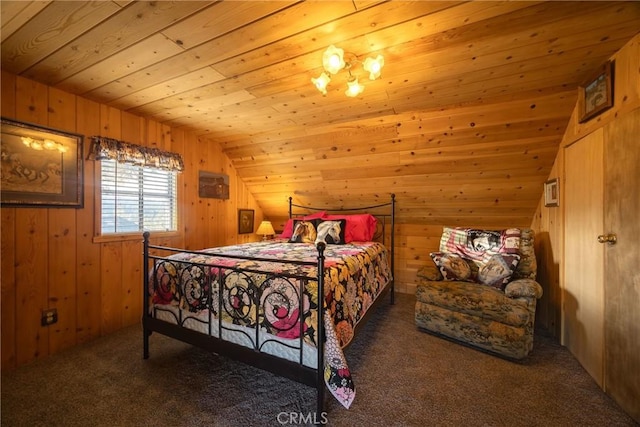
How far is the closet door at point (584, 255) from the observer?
68.5 inches

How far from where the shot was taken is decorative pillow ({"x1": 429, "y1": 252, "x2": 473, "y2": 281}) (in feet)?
8.24

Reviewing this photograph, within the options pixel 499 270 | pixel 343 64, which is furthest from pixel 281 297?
pixel 499 270

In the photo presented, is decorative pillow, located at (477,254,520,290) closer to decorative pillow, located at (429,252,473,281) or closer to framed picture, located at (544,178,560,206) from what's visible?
decorative pillow, located at (429,252,473,281)

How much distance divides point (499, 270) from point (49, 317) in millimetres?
3931

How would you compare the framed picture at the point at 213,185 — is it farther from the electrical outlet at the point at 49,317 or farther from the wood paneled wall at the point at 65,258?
the electrical outlet at the point at 49,317

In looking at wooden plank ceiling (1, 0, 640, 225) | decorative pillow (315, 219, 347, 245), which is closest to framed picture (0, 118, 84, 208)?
wooden plank ceiling (1, 0, 640, 225)

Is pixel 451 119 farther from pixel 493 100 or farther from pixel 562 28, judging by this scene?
pixel 562 28

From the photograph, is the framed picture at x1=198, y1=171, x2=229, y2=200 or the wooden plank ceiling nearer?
the wooden plank ceiling

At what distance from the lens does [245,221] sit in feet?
13.3

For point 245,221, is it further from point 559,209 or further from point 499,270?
point 559,209

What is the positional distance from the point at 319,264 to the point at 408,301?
2481 mm

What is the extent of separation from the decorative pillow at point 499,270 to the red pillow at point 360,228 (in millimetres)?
1299

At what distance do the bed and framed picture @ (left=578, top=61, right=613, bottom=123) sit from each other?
2.02m

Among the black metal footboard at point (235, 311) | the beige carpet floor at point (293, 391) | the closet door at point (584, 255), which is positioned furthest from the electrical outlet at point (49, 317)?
the closet door at point (584, 255)
